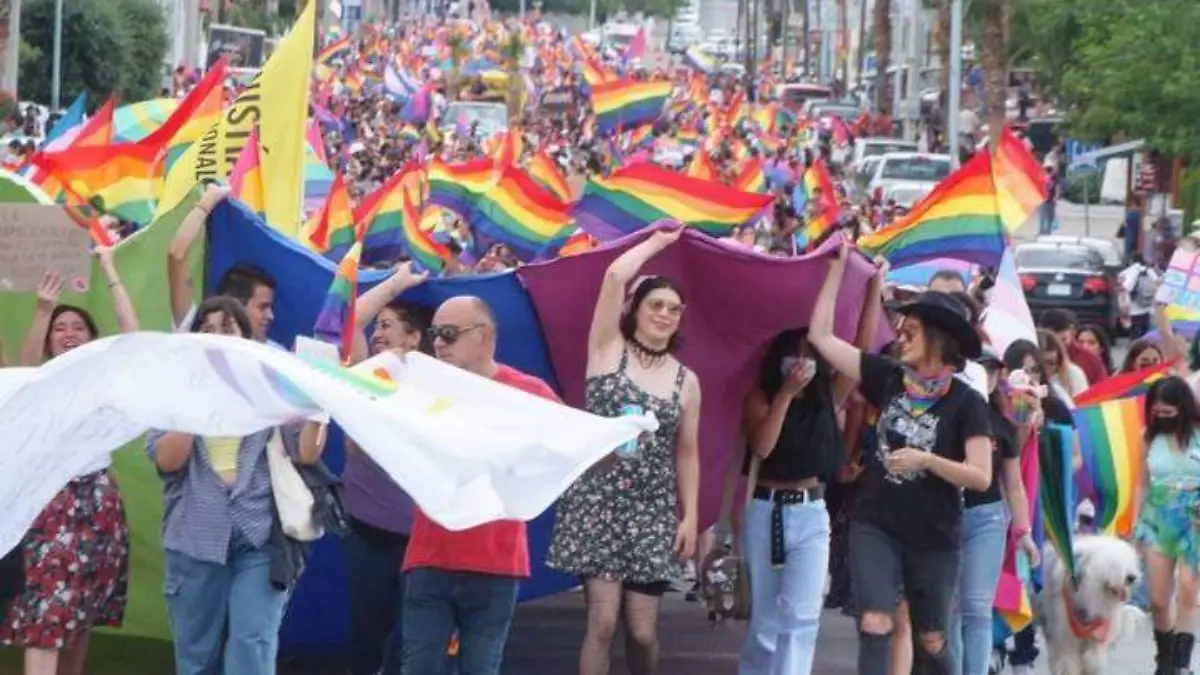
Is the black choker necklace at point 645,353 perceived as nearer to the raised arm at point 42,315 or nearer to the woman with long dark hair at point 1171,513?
the raised arm at point 42,315

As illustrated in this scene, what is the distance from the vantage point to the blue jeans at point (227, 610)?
8.18 metres

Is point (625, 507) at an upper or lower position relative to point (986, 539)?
upper

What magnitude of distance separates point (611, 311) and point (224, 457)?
4.78ft

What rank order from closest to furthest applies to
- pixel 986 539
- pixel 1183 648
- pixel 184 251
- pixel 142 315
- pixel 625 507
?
pixel 625 507 → pixel 184 251 → pixel 986 539 → pixel 142 315 → pixel 1183 648

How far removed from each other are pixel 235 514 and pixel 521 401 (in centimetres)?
92

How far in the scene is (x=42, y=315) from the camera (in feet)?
28.5

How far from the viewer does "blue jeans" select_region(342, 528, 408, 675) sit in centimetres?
950

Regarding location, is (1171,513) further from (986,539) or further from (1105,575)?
(986,539)

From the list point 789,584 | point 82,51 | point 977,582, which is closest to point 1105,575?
point 977,582

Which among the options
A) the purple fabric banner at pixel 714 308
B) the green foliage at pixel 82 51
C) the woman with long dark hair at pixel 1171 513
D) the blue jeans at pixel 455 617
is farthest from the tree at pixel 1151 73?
the blue jeans at pixel 455 617

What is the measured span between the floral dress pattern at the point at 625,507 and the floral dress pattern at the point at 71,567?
1.38 m

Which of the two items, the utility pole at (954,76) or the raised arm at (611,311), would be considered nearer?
the raised arm at (611,311)

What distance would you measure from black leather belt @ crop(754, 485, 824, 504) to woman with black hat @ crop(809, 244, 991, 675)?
1.11ft

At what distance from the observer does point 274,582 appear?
26.9ft
